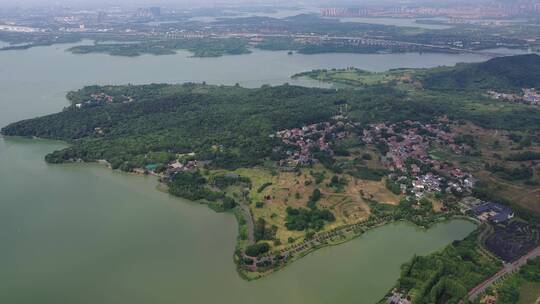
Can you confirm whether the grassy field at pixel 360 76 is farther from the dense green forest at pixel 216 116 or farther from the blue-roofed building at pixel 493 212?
the blue-roofed building at pixel 493 212

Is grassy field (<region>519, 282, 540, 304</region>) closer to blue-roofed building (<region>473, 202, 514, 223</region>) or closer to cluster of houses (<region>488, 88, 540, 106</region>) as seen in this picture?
blue-roofed building (<region>473, 202, 514, 223</region>)

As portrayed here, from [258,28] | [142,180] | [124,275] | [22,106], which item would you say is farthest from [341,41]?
[124,275]

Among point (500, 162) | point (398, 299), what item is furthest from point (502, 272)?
point (500, 162)

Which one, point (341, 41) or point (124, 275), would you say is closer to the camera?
point (124, 275)

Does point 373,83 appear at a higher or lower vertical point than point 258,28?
lower

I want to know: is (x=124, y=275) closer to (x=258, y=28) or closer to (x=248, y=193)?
(x=248, y=193)
